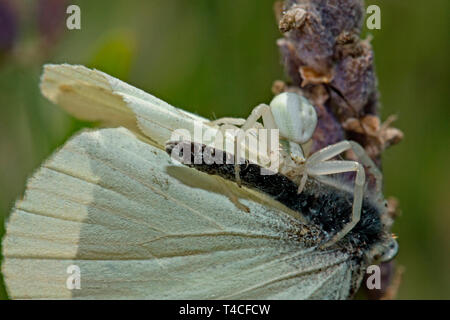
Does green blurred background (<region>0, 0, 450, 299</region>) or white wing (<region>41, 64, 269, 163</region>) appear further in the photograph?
green blurred background (<region>0, 0, 450, 299</region>)

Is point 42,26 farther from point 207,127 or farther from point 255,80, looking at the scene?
point 207,127

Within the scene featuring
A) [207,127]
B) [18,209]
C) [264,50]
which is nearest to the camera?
[18,209]

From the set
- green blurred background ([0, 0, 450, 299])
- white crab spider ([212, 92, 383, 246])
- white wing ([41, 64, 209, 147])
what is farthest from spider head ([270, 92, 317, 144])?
green blurred background ([0, 0, 450, 299])

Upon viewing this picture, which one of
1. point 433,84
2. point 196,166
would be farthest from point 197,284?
point 433,84

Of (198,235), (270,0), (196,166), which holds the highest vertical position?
(270,0)

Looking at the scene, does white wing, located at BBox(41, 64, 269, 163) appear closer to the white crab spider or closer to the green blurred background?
the white crab spider

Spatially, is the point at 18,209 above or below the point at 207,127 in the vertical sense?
below

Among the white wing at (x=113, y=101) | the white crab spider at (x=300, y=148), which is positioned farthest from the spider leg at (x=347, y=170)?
the white wing at (x=113, y=101)
